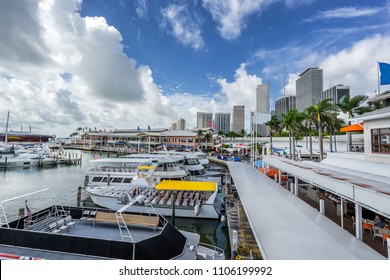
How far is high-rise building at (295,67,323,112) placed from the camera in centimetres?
11309

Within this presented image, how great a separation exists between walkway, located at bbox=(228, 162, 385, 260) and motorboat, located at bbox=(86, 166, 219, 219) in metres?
6.31

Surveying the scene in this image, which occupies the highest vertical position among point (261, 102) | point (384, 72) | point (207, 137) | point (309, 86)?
point (309, 86)

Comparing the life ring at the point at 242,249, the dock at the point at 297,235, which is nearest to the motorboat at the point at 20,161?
the life ring at the point at 242,249

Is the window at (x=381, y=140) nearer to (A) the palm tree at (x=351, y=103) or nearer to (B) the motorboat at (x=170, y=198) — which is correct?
(B) the motorboat at (x=170, y=198)

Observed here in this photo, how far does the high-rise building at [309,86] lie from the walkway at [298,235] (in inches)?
4546

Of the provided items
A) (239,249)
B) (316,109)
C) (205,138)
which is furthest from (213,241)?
(205,138)

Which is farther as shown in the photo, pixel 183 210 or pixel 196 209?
pixel 183 210

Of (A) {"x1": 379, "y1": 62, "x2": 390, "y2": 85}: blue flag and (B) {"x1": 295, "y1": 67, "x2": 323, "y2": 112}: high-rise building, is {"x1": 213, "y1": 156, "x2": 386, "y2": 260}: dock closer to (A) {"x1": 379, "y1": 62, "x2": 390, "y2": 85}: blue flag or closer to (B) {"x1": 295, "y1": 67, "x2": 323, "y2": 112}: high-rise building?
(A) {"x1": 379, "y1": 62, "x2": 390, "y2": 85}: blue flag

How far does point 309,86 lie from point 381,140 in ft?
401

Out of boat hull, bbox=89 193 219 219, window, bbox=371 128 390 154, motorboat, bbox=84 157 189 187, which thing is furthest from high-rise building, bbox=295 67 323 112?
boat hull, bbox=89 193 219 219

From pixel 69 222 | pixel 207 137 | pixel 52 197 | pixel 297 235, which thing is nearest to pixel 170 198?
pixel 69 222

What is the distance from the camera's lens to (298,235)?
24.2 feet

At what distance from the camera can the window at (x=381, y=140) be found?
42.8ft

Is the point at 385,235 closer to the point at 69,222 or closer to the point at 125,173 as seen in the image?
the point at 69,222
